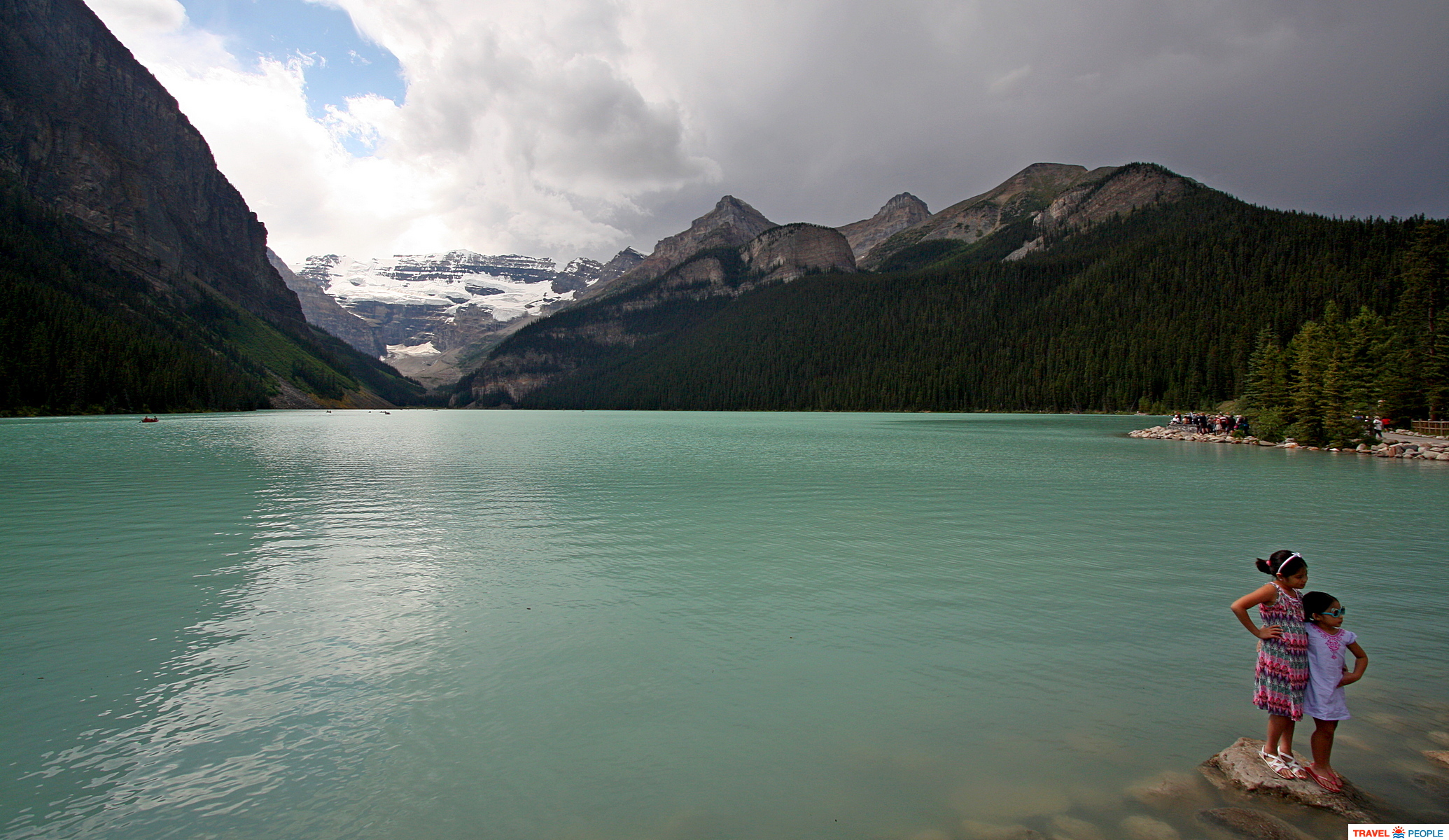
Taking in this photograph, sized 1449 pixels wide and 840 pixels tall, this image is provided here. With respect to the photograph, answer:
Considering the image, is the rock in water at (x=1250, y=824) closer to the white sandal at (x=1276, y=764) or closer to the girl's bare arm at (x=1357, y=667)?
the white sandal at (x=1276, y=764)

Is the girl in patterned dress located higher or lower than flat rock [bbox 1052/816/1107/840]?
higher

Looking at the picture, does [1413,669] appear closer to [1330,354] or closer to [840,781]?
[840,781]

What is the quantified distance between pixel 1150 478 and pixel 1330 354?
114 feet

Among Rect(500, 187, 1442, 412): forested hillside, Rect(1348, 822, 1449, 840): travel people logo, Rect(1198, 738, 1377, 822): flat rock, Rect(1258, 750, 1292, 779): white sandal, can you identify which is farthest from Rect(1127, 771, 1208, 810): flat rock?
Rect(500, 187, 1442, 412): forested hillside

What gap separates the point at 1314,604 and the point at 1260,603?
50 cm

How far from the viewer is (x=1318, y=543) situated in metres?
18.6

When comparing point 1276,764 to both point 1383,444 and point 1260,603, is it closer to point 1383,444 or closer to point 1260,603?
point 1260,603

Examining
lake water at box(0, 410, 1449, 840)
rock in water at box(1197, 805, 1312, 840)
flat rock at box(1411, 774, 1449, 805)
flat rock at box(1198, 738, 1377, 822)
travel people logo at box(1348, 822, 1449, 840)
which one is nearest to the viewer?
travel people logo at box(1348, 822, 1449, 840)

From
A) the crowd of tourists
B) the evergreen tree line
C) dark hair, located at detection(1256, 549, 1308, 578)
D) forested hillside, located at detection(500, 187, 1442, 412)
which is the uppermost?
forested hillside, located at detection(500, 187, 1442, 412)

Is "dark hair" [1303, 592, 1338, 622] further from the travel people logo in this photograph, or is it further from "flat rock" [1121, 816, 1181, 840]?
"flat rock" [1121, 816, 1181, 840]

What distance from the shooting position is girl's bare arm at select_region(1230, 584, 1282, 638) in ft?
20.9

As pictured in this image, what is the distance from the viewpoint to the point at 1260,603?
6.50 metres

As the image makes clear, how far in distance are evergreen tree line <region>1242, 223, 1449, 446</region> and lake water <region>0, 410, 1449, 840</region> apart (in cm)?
3502

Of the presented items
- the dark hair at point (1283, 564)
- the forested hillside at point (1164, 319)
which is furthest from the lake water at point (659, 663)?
the forested hillside at point (1164, 319)
